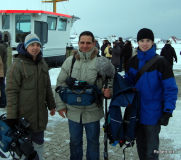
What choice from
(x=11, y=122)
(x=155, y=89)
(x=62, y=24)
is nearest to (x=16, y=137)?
(x=11, y=122)

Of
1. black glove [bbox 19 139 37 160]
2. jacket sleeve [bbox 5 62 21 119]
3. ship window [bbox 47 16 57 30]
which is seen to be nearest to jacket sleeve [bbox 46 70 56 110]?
jacket sleeve [bbox 5 62 21 119]

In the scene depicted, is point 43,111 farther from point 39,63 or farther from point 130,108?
point 130,108

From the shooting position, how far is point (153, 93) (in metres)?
2.58

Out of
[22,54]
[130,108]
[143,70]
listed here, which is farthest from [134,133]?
[22,54]

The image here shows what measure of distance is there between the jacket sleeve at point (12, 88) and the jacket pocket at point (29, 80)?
2.6 inches

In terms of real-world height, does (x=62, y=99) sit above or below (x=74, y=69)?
below

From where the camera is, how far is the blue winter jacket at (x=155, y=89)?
2484 millimetres

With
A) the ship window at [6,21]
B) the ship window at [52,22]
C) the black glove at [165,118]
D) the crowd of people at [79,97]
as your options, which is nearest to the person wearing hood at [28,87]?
the crowd of people at [79,97]

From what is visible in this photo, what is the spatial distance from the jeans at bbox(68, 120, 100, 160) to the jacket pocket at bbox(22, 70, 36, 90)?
0.71m

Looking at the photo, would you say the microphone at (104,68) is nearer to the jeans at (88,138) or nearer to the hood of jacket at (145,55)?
the hood of jacket at (145,55)

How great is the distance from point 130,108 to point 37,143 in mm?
1335

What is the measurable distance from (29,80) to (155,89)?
4.99 ft

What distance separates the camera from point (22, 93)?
265 centimetres

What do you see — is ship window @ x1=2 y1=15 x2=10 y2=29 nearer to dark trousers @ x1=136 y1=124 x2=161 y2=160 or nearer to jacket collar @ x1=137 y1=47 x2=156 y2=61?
jacket collar @ x1=137 y1=47 x2=156 y2=61
